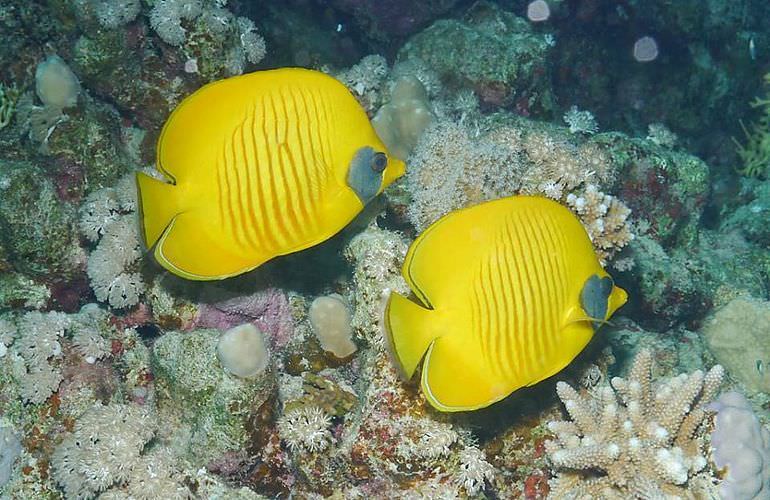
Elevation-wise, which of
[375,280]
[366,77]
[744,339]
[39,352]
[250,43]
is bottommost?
[744,339]

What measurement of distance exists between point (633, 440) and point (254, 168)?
2042 mm

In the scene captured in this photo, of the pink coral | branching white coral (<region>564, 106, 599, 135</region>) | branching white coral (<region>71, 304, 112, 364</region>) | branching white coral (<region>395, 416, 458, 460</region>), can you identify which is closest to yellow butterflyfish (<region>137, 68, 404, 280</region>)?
the pink coral

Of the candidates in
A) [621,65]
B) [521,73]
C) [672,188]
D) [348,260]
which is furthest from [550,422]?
[621,65]

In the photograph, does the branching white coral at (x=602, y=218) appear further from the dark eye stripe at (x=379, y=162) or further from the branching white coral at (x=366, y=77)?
the branching white coral at (x=366, y=77)

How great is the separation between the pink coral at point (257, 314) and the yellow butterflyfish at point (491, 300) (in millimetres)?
1309

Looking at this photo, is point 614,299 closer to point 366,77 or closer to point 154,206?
point 154,206

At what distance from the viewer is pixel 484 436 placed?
2.93 m

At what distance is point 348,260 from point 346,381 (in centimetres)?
65

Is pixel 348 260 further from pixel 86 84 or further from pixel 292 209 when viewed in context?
pixel 86 84

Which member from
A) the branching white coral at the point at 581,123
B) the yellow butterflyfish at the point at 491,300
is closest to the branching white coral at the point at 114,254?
the yellow butterflyfish at the point at 491,300

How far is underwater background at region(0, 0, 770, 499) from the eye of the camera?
2.80 meters

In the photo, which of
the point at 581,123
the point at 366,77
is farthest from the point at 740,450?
the point at 366,77

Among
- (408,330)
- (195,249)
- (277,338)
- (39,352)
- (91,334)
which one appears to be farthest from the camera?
(277,338)

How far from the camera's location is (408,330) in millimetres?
2074
